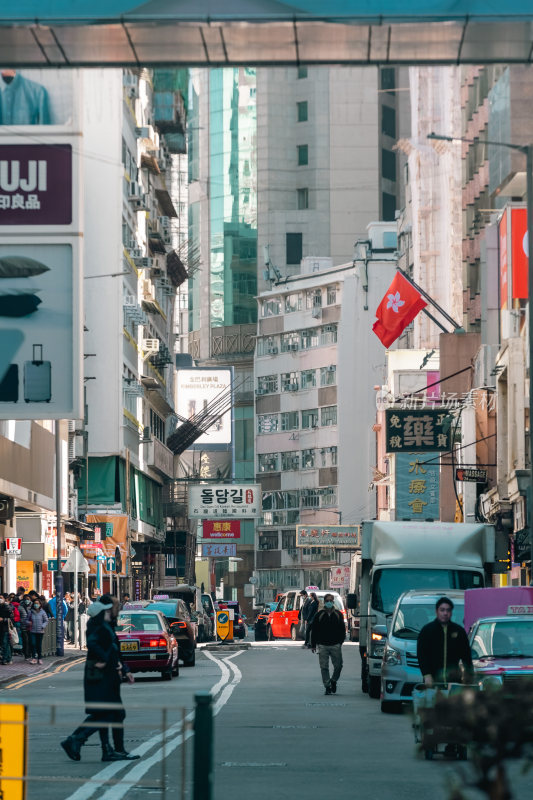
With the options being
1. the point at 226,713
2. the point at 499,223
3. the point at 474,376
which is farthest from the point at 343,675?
the point at 474,376

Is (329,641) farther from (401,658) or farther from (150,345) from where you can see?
(150,345)

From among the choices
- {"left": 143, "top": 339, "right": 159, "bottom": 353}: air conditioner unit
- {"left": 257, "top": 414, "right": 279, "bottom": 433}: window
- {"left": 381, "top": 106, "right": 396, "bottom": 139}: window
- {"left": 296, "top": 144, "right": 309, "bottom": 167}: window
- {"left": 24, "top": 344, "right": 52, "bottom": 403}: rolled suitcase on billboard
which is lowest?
{"left": 24, "top": 344, "right": 52, "bottom": 403}: rolled suitcase on billboard

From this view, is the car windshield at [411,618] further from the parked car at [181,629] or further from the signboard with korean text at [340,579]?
the signboard with korean text at [340,579]

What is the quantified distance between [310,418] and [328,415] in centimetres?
266

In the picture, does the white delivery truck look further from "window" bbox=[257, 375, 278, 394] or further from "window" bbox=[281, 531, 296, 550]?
"window" bbox=[257, 375, 278, 394]

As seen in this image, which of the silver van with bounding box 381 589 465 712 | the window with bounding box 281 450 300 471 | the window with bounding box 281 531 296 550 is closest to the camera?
the silver van with bounding box 381 589 465 712

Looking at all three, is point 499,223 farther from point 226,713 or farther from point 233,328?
point 233,328

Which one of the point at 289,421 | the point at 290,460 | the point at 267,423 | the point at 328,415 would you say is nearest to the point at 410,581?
the point at 328,415

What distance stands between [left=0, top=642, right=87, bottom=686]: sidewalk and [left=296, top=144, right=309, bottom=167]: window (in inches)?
3515

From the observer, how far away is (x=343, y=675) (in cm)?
3941

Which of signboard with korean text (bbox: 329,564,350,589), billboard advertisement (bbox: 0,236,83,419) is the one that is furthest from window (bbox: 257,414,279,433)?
billboard advertisement (bbox: 0,236,83,419)

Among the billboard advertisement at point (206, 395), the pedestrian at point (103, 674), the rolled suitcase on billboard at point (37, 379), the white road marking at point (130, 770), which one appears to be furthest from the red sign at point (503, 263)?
the billboard advertisement at point (206, 395)

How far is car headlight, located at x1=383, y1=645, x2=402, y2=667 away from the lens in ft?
82.1

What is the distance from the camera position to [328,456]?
407ft
